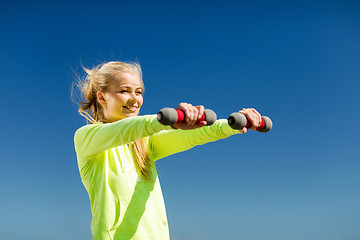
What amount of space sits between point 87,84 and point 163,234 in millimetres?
2363

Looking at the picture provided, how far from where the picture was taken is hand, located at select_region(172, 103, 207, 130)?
336 cm

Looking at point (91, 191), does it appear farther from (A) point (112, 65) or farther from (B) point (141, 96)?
(A) point (112, 65)

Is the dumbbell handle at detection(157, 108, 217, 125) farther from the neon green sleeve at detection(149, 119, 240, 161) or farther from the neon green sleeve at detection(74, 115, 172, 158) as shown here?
the neon green sleeve at detection(149, 119, 240, 161)

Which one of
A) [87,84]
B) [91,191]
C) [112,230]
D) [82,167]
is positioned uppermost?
[87,84]

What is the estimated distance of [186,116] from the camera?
3336mm

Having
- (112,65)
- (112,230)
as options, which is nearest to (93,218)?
(112,230)

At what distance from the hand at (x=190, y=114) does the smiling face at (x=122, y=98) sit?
1463 millimetres

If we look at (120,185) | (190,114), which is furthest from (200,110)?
(120,185)

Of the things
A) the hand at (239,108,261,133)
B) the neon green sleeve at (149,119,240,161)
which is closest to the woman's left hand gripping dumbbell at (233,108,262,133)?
the hand at (239,108,261,133)

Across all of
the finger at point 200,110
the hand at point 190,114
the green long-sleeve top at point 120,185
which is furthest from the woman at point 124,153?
the finger at point 200,110

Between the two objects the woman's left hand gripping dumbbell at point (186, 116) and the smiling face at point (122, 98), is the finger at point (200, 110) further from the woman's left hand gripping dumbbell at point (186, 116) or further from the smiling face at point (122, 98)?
the smiling face at point (122, 98)

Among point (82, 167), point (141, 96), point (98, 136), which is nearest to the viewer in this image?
point (98, 136)

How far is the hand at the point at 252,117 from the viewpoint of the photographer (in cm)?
396

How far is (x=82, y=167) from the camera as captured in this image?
15.2 feet
